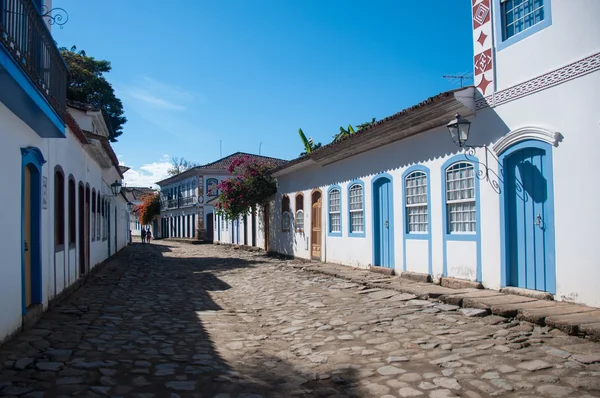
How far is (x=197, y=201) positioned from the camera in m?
42.5

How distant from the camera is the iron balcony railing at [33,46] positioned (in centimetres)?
492

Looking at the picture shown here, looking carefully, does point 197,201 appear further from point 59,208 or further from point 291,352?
point 291,352

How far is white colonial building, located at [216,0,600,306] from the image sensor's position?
21.4ft

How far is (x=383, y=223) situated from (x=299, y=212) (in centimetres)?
639

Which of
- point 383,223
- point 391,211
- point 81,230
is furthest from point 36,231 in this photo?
point 383,223

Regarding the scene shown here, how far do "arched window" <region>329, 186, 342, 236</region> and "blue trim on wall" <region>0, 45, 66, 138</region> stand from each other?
8.64 m

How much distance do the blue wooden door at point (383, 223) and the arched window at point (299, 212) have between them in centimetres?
567

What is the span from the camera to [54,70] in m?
7.39

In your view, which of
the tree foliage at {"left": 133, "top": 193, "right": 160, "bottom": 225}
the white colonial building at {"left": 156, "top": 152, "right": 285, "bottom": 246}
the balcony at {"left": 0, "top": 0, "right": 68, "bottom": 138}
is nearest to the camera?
the balcony at {"left": 0, "top": 0, "right": 68, "bottom": 138}

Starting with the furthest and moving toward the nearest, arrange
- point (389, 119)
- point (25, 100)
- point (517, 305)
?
point (389, 119) → point (517, 305) → point (25, 100)

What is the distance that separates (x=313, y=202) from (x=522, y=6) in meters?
9.94

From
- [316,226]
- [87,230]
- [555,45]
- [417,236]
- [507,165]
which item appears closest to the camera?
[555,45]

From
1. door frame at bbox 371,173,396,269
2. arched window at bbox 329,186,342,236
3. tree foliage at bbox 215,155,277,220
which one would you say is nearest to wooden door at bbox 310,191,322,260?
arched window at bbox 329,186,342,236

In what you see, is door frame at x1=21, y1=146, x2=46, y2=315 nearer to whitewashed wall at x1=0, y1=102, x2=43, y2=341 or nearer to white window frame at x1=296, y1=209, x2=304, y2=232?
whitewashed wall at x1=0, y1=102, x2=43, y2=341
